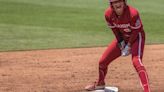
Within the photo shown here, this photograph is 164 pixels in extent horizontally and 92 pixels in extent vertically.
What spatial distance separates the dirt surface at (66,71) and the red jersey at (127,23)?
123 cm

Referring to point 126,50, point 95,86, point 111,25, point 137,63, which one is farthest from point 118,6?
point 95,86

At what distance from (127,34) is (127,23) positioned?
0.29 m

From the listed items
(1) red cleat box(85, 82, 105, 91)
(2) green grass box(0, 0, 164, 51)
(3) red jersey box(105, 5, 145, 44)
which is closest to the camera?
(3) red jersey box(105, 5, 145, 44)

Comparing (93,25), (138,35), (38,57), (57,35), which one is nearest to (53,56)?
(38,57)

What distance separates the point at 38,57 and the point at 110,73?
2.20 metres

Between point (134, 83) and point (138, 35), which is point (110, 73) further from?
point (138, 35)

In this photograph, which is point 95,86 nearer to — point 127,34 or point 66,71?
point 127,34

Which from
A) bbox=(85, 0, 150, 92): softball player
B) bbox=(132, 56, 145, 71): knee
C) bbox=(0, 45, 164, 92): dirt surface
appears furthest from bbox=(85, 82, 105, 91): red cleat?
bbox=(132, 56, 145, 71): knee

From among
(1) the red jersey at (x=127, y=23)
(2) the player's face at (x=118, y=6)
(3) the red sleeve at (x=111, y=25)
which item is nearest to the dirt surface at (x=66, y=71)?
(3) the red sleeve at (x=111, y=25)

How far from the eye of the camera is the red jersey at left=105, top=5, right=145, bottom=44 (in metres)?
6.83

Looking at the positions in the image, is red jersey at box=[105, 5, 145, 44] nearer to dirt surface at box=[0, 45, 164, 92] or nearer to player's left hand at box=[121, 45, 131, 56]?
player's left hand at box=[121, 45, 131, 56]

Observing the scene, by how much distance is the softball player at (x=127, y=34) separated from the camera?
6.76m

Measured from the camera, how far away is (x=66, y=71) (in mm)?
9422

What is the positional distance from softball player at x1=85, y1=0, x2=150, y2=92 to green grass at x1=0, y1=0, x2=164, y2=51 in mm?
5058
